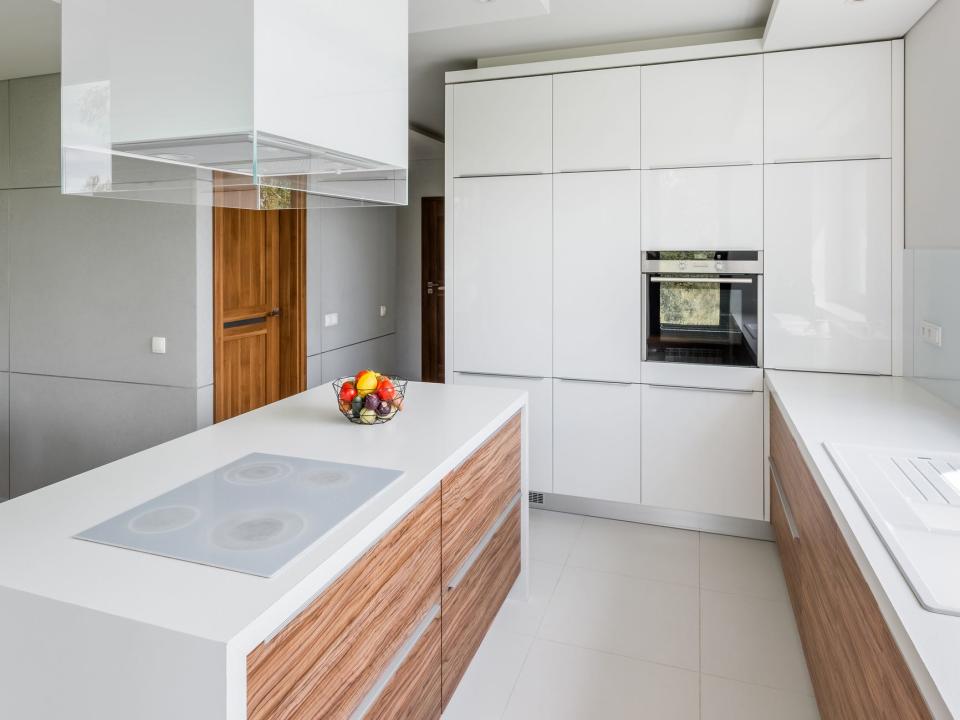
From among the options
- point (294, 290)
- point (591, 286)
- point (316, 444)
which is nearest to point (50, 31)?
point (294, 290)

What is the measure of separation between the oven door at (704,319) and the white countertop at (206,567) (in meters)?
1.37

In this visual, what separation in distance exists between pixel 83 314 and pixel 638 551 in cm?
342

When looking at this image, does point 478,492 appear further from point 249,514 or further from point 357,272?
point 357,272

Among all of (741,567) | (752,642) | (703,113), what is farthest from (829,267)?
(752,642)

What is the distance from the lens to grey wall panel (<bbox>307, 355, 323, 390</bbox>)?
4727 millimetres

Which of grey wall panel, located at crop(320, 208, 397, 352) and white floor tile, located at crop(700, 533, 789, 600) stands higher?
grey wall panel, located at crop(320, 208, 397, 352)

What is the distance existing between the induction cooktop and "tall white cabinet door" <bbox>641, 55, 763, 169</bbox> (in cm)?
247

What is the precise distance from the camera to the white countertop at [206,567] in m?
1.03

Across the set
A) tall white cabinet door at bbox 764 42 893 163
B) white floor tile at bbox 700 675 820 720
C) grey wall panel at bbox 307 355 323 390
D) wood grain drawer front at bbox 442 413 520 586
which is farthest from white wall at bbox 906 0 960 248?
grey wall panel at bbox 307 355 323 390

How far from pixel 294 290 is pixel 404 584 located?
3404 millimetres

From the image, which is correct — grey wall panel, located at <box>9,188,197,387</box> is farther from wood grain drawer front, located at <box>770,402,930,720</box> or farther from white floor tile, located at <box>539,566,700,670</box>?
wood grain drawer front, located at <box>770,402,930,720</box>

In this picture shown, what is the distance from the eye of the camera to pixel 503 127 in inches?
142

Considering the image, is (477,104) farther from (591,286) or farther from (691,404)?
(691,404)

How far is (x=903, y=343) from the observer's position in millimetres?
2988
